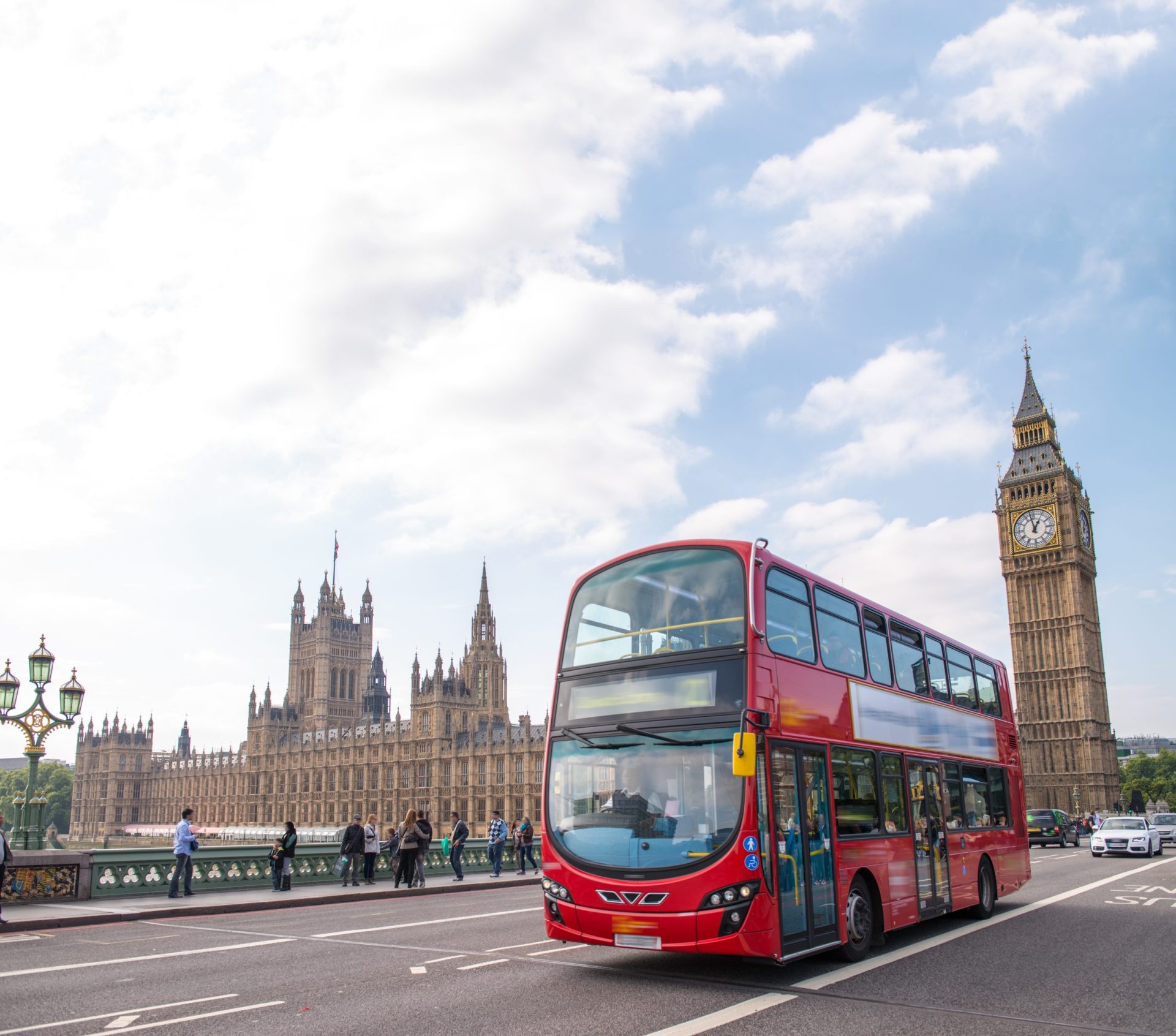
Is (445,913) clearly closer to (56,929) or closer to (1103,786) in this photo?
(56,929)

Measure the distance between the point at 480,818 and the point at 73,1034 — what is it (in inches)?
3250

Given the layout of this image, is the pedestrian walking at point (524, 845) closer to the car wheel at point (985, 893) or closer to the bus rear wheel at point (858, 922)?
the car wheel at point (985, 893)

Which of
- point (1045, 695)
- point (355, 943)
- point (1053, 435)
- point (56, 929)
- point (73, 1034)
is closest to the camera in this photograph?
point (73, 1034)

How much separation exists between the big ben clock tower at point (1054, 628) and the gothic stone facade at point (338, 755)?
139 ft

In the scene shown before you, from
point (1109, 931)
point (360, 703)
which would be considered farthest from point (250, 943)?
point (360, 703)

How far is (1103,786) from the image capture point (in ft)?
255

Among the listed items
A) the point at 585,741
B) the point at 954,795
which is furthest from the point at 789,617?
the point at 954,795

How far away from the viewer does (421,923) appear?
14.2m

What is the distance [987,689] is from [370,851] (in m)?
13.5

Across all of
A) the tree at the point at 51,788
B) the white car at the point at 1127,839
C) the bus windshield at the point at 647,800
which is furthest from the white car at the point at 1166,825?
the tree at the point at 51,788

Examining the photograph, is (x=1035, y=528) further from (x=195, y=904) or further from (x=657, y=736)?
(x=657, y=736)

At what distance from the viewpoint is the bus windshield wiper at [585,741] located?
9164 mm

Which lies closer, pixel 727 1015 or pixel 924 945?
pixel 727 1015

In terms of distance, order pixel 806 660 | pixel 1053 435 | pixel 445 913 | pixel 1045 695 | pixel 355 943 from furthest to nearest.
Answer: pixel 1053 435 < pixel 1045 695 < pixel 445 913 < pixel 355 943 < pixel 806 660
